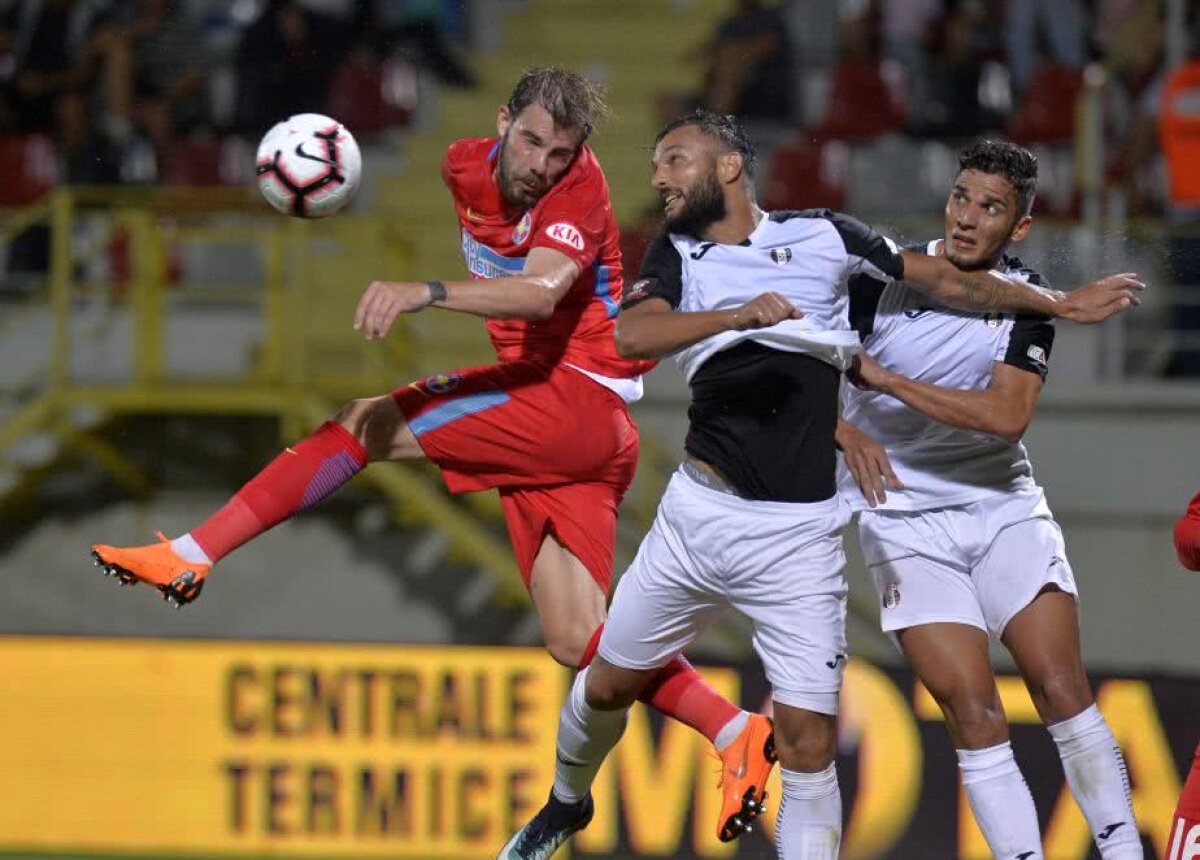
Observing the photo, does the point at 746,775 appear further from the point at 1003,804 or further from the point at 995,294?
the point at 995,294

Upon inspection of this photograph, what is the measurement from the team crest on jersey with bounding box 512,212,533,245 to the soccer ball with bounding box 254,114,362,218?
17.7 inches

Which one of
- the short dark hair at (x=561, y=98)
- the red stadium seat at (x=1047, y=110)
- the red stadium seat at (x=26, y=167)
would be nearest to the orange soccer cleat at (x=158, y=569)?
the short dark hair at (x=561, y=98)

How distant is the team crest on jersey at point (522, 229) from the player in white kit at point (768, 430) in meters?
0.53

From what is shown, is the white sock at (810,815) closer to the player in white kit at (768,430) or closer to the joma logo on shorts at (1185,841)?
the player in white kit at (768,430)

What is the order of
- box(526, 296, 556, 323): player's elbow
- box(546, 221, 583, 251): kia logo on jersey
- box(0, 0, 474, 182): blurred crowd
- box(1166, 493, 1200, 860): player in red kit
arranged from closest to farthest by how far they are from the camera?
box(1166, 493, 1200, 860): player in red kit < box(526, 296, 556, 323): player's elbow < box(546, 221, 583, 251): kia logo on jersey < box(0, 0, 474, 182): blurred crowd

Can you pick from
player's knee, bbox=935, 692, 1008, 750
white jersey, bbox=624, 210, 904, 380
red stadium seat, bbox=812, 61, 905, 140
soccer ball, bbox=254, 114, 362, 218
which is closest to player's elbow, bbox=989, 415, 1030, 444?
white jersey, bbox=624, 210, 904, 380

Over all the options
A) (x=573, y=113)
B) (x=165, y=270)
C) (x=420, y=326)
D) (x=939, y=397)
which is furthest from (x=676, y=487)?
(x=165, y=270)

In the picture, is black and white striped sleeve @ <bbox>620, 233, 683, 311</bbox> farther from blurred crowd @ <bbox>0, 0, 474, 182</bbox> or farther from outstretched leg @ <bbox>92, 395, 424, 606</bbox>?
blurred crowd @ <bbox>0, 0, 474, 182</bbox>

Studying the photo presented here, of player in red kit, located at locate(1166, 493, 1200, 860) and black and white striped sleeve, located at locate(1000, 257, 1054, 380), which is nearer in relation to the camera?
player in red kit, located at locate(1166, 493, 1200, 860)

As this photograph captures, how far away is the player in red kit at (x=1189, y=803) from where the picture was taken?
400cm

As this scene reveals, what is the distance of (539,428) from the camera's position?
486cm

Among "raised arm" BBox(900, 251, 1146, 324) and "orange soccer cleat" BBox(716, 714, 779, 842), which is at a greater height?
"raised arm" BBox(900, 251, 1146, 324)

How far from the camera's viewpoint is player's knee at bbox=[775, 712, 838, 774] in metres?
4.27

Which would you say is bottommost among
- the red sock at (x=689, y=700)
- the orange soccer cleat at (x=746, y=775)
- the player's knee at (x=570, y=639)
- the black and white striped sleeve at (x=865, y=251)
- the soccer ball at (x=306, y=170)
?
the orange soccer cleat at (x=746, y=775)
